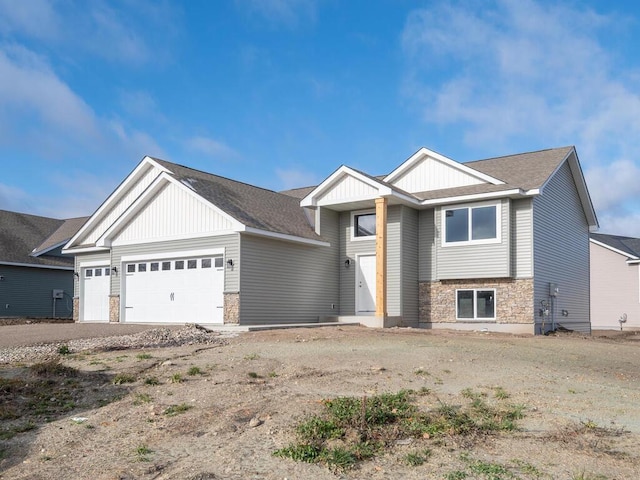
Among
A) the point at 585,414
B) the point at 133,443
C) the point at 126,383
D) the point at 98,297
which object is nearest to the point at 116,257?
the point at 98,297

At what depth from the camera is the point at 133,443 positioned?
6.39m

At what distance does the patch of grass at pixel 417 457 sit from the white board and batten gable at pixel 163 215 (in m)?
13.1

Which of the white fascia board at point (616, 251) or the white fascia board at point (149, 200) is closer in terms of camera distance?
the white fascia board at point (149, 200)

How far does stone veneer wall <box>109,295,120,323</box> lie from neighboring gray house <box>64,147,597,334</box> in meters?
0.04

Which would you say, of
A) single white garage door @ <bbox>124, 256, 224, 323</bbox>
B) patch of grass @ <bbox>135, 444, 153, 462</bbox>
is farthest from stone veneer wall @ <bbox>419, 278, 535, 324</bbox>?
patch of grass @ <bbox>135, 444, 153, 462</bbox>

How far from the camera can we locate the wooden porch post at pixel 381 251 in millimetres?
20031

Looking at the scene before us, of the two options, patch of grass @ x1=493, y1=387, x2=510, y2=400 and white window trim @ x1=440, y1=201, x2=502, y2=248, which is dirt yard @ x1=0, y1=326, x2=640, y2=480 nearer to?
patch of grass @ x1=493, y1=387, x2=510, y2=400

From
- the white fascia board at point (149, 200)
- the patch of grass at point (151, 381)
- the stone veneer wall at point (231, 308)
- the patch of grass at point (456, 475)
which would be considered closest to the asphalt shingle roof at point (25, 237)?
the white fascia board at point (149, 200)

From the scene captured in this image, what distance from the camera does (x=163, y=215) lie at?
20781 mm

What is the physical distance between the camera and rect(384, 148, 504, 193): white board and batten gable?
21125 millimetres

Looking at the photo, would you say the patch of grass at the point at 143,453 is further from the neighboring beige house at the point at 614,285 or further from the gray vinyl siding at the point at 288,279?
the neighboring beige house at the point at 614,285

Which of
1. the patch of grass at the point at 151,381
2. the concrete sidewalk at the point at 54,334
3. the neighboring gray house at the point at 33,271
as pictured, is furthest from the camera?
the neighboring gray house at the point at 33,271

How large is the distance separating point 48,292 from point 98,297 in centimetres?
794

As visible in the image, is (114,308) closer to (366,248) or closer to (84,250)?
(84,250)
